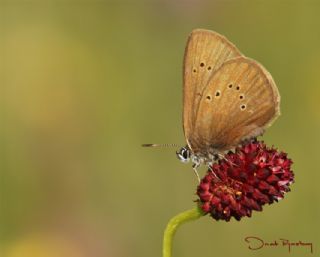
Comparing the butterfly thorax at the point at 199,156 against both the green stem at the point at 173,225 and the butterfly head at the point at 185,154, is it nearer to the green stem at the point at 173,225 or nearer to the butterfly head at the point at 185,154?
the butterfly head at the point at 185,154

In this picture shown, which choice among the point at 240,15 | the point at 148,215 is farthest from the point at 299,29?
the point at 148,215

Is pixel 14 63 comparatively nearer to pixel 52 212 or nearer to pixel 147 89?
pixel 147 89

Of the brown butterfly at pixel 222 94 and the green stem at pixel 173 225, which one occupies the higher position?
the brown butterfly at pixel 222 94

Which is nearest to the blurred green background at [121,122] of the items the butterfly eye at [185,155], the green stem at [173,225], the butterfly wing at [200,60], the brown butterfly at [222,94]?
the butterfly eye at [185,155]

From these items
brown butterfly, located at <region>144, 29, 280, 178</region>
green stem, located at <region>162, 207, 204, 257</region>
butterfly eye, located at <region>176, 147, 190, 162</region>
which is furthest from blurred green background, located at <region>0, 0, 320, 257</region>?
green stem, located at <region>162, 207, 204, 257</region>

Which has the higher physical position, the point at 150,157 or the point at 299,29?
the point at 299,29

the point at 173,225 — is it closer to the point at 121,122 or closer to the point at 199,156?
the point at 199,156
